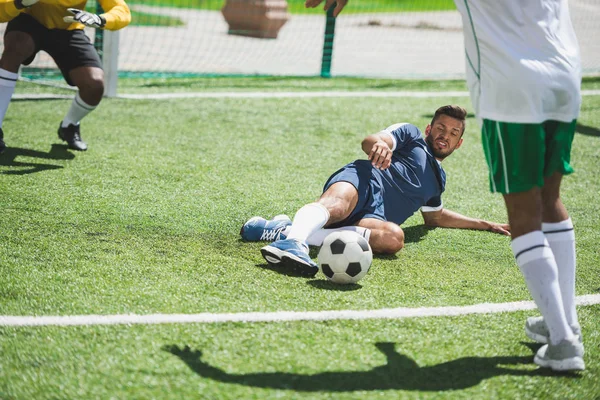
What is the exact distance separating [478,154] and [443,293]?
371 cm

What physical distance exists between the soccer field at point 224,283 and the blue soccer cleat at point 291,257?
2.3 inches

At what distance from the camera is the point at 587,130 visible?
344 inches

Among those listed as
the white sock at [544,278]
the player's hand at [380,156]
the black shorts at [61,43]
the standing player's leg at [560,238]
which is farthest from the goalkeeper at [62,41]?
the white sock at [544,278]

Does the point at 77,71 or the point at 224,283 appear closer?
the point at 224,283

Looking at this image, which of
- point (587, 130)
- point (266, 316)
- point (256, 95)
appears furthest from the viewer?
point (256, 95)

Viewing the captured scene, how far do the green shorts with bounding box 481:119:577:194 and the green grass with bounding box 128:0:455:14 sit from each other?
15.2 meters

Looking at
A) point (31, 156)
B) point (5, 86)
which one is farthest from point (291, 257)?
point (5, 86)

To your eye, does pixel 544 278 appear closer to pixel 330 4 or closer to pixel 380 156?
pixel 380 156

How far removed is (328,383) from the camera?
2.96m

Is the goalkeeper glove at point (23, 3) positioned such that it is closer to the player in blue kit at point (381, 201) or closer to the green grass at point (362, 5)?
the player in blue kit at point (381, 201)

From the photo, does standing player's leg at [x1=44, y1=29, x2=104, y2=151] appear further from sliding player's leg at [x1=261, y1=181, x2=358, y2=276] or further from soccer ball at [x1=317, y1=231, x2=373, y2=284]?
soccer ball at [x1=317, y1=231, x2=373, y2=284]

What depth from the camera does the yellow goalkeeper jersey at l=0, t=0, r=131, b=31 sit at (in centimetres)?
606

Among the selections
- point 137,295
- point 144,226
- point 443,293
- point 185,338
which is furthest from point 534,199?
point 144,226

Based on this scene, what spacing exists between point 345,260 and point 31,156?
3.44 metres
